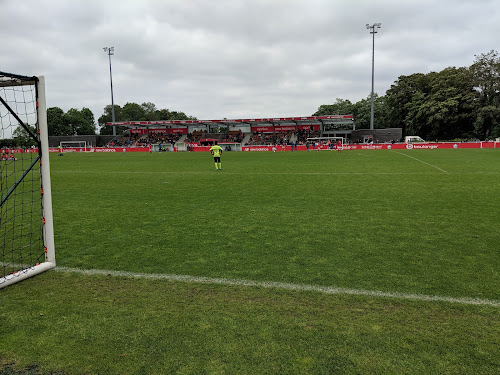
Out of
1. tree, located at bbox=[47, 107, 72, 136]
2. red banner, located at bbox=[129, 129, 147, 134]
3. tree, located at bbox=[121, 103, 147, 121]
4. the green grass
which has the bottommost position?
the green grass

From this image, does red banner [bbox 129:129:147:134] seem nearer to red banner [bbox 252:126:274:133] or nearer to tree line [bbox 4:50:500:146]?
red banner [bbox 252:126:274:133]

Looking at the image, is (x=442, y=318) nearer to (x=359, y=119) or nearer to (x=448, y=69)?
(x=448, y=69)

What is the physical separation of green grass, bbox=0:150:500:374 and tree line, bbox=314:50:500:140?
198 feet

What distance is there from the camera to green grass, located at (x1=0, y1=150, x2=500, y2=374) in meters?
2.72

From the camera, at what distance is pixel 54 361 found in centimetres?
272

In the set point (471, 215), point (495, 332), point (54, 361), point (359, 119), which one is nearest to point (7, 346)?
point (54, 361)

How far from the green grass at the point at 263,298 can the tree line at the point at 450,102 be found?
6036cm

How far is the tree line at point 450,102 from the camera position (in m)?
55.9

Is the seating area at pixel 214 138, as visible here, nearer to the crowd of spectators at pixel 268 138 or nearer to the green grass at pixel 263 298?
the crowd of spectators at pixel 268 138

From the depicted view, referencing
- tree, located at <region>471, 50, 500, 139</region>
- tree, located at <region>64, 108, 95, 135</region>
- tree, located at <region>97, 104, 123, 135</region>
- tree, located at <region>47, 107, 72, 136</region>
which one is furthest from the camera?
tree, located at <region>97, 104, 123, 135</region>

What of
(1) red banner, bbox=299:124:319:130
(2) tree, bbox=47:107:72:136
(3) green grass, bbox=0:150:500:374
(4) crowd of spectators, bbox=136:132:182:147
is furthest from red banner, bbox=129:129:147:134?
(3) green grass, bbox=0:150:500:374

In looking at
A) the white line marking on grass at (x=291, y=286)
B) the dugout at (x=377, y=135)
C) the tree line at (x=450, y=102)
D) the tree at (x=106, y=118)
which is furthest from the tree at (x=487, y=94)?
the tree at (x=106, y=118)

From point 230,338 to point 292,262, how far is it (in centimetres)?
204

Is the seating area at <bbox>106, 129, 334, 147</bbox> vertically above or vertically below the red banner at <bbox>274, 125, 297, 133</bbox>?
below
